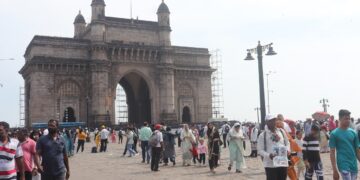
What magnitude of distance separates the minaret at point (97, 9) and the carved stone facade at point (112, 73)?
10 centimetres

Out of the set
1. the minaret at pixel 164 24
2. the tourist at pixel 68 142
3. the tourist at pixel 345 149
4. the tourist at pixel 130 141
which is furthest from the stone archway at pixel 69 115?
the tourist at pixel 345 149

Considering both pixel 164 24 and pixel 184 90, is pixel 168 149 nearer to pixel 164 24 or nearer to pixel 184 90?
pixel 164 24

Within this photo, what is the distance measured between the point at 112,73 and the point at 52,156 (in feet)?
129

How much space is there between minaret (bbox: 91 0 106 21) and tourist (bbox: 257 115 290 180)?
4009 cm

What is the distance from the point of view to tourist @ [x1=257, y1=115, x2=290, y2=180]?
7.34 m

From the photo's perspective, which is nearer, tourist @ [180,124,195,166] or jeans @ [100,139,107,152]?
tourist @ [180,124,195,166]

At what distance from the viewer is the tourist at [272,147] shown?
7.34 metres

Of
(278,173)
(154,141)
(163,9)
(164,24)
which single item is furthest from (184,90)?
(278,173)

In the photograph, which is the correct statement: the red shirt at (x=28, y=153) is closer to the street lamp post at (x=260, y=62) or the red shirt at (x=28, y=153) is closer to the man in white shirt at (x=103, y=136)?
the street lamp post at (x=260, y=62)

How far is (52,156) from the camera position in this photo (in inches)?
303

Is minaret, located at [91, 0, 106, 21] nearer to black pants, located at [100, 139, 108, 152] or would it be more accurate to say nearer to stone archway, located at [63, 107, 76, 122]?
stone archway, located at [63, 107, 76, 122]

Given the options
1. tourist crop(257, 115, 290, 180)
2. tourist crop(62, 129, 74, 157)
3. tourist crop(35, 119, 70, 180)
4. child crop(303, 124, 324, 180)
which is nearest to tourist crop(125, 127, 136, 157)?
tourist crop(62, 129, 74, 157)

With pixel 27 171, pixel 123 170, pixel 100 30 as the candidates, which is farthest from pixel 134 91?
pixel 27 171

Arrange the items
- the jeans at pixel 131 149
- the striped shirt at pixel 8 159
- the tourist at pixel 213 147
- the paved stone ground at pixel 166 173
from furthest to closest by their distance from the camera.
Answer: the jeans at pixel 131 149, the tourist at pixel 213 147, the paved stone ground at pixel 166 173, the striped shirt at pixel 8 159
